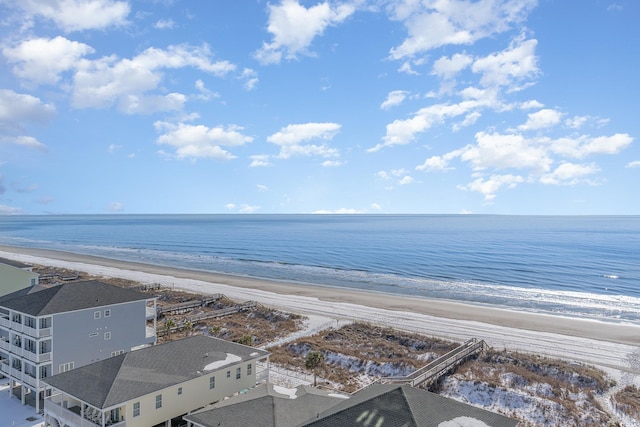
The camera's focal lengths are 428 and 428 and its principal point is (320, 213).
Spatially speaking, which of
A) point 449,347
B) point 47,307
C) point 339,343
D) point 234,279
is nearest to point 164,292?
point 234,279

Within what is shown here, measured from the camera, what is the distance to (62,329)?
90.4ft

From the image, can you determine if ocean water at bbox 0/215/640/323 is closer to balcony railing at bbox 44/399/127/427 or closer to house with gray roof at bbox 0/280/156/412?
house with gray roof at bbox 0/280/156/412

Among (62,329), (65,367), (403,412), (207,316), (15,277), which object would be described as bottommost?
(207,316)

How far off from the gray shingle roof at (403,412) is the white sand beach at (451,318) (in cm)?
2439

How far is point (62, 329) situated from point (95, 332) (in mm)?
2250

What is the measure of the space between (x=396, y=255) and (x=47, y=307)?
99.2m

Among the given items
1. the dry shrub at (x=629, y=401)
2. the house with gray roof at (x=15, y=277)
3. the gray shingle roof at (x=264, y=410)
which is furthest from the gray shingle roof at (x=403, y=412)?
the house with gray roof at (x=15, y=277)

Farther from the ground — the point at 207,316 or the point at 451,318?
the point at 207,316

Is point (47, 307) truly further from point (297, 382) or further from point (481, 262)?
point (481, 262)

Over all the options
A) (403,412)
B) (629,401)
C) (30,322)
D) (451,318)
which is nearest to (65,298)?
(30,322)

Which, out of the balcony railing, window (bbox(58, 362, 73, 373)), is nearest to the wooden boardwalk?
the balcony railing

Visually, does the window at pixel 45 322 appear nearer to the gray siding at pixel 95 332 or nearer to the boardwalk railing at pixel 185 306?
the gray siding at pixel 95 332

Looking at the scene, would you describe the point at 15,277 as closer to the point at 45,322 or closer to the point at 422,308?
the point at 45,322

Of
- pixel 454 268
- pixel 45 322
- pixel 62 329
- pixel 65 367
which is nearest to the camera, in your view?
pixel 45 322
